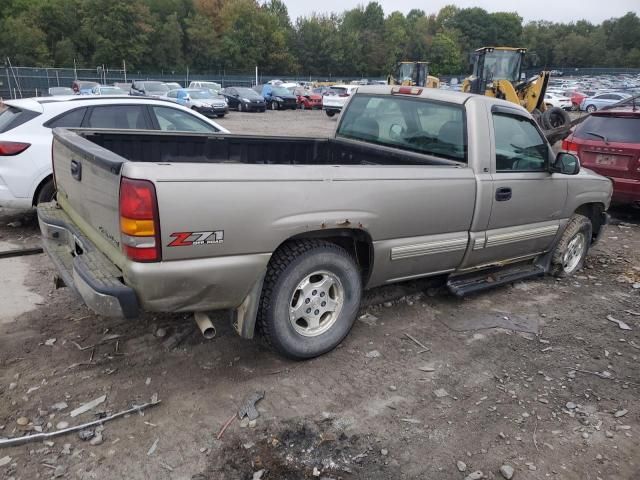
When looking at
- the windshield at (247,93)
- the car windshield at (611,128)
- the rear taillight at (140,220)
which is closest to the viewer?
the rear taillight at (140,220)

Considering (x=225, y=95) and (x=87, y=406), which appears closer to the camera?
(x=87, y=406)

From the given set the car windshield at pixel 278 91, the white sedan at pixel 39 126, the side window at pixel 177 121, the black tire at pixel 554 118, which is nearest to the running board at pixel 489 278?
the side window at pixel 177 121

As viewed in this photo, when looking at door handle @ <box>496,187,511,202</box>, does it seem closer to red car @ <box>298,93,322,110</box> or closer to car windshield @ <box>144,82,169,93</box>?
car windshield @ <box>144,82,169,93</box>

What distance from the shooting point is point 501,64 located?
19672 millimetres

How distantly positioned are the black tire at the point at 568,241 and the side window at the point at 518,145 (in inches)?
39.9

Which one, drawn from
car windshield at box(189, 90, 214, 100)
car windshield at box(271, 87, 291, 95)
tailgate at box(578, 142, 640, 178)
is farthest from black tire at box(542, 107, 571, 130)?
car windshield at box(271, 87, 291, 95)

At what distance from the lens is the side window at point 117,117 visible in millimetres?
6297

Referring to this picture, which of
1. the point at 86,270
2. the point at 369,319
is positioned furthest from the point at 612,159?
the point at 86,270

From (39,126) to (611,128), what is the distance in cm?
812

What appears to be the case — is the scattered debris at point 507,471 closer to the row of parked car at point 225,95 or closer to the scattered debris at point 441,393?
the scattered debris at point 441,393

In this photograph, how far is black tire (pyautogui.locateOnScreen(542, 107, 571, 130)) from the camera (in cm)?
1373

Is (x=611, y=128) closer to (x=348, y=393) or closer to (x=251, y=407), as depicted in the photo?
(x=348, y=393)

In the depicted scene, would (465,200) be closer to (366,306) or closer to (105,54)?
(366,306)

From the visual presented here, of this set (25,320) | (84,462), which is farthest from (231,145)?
(84,462)
